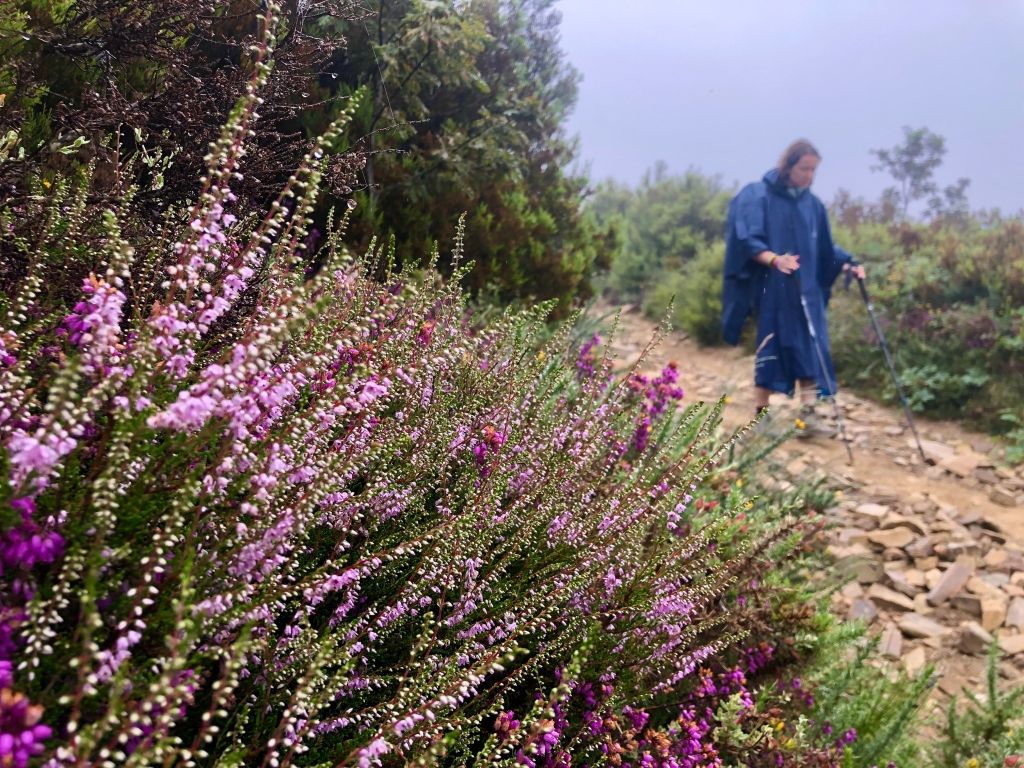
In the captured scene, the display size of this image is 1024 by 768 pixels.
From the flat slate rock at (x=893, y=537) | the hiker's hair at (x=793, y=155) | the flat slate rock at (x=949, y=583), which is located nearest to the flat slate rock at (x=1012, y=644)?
the flat slate rock at (x=949, y=583)

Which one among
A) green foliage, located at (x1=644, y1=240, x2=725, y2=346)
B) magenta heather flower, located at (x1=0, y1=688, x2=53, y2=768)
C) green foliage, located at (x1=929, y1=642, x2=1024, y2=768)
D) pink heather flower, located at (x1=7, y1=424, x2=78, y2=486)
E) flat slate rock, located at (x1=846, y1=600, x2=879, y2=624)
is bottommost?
flat slate rock, located at (x1=846, y1=600, x2=879, y2=624)

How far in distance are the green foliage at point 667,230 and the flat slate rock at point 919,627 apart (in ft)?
32.1

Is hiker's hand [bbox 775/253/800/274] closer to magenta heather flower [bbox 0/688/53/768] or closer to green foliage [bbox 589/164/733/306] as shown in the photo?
magenta heather flower [bbox 0/688/53/768]

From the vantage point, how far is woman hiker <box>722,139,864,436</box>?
255 inches

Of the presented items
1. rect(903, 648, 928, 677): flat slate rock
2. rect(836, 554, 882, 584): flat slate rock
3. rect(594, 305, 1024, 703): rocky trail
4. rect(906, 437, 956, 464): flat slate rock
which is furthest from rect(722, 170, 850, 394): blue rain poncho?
rect(903, 648, 928, 677): flat slate rock

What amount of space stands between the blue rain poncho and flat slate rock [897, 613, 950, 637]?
110 inches

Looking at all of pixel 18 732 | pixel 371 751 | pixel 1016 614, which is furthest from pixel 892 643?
pixel 18 732

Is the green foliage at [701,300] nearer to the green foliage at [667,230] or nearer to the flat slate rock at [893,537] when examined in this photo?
the green foliage at [667,230]

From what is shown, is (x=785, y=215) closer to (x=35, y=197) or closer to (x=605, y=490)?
(x=605, y=490)

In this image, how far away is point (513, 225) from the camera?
504 centimetres

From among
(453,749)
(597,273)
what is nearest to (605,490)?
(453,749)

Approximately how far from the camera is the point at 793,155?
21.1 ft

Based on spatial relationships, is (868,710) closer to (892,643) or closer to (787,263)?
(892,643)

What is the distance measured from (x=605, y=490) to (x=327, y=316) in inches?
45.7
